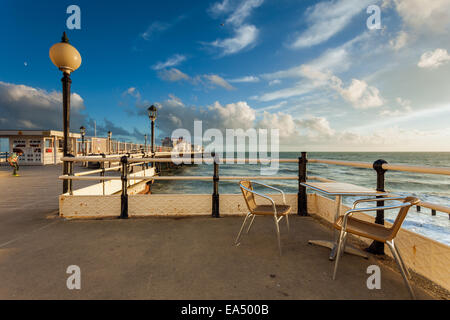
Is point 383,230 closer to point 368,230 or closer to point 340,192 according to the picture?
point 368,230

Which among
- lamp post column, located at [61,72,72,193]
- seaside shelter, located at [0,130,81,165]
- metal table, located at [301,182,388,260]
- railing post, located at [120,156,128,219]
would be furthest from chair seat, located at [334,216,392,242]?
seaside shelter, located at [0,130,81,165]

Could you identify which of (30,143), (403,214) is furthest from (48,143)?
(403,214)

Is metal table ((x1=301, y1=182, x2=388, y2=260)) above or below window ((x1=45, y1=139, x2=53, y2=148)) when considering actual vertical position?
below

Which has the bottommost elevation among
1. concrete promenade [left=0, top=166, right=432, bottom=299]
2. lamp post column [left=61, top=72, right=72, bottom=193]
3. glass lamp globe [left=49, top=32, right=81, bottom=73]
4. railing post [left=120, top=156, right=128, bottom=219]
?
concrete promenade [left=0, top=166, right=432, bottom=299]

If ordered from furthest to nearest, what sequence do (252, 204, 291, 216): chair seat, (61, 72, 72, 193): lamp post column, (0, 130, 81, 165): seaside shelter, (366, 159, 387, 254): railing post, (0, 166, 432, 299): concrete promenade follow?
1. (0, 130, 81, 165): seaside shelter
2. (61, 72, 72, 193): lamp post column
3. (252, 204, 291, 216): chair seat
4. (366, 159, 387, 254): railing post
5. (0, 166, 432, 299): concrete promenade

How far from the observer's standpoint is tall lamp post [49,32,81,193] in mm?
3895

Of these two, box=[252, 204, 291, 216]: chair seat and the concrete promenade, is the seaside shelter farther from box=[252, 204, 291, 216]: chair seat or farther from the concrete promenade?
box=[252, 204, 291, 216]: chair seat

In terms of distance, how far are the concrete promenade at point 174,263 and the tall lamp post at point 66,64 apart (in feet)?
4.79

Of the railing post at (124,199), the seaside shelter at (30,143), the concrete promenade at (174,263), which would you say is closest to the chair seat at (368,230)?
the concrete promenade at (174,263)

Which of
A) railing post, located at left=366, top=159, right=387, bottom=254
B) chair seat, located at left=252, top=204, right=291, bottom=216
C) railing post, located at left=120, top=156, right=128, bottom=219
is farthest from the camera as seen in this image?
railing post, located at left=120, top=156, right=128, bottom=219

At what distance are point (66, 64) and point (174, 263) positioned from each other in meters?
4.22

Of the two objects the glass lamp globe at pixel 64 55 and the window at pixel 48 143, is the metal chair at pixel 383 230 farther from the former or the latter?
the window at pixel 48 143

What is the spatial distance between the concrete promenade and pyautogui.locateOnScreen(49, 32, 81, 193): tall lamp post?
57.5 inches

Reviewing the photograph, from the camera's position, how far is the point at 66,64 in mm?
3979
